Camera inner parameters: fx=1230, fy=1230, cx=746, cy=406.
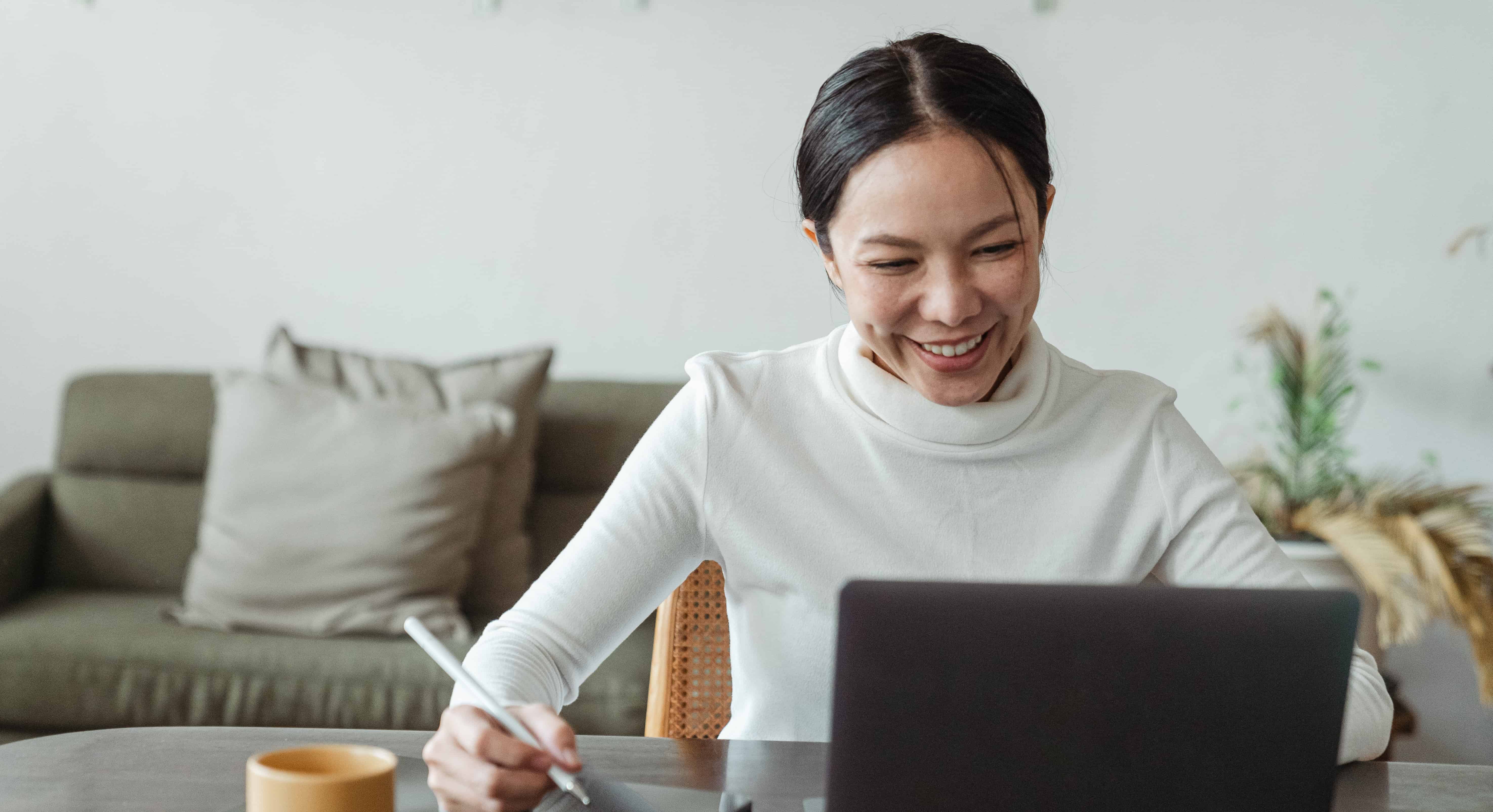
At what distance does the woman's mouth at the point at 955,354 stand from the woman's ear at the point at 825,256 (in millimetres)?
90

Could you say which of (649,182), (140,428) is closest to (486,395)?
(649,182)

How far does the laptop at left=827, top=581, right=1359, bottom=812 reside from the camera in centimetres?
53

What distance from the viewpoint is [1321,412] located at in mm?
2391

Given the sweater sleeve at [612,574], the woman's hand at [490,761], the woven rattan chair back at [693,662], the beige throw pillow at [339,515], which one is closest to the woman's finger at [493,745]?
the woman's hand at [490,761]

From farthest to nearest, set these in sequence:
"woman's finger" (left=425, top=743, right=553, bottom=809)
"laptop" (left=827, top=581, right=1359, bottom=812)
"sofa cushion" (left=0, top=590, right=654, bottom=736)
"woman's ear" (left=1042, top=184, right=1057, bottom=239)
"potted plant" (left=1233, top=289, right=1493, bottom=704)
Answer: "potted plant" (left=1233, top=289, right=1493, bottom=704)
"sofa cushion" (left=0, top=590, right=654, bottom=736)
"woman's ear" (left=1042, top=184, right=1057, bottom=239)
"woman's finger" (left=425, top=743, right=553, bottom=809)
"laptop" (left=827, top=581, right=1359, bottom=812)

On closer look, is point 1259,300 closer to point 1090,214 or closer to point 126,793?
point 1090,214

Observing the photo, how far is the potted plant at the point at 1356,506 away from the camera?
2158 mm

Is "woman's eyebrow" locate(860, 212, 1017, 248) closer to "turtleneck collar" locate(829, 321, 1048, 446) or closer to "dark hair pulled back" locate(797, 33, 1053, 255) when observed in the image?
"dark hair pulled back" locate(797, 33, 1053, 255)

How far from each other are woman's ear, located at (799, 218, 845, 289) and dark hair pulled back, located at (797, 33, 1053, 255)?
0.02 metres

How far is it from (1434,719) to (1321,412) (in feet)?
2.52

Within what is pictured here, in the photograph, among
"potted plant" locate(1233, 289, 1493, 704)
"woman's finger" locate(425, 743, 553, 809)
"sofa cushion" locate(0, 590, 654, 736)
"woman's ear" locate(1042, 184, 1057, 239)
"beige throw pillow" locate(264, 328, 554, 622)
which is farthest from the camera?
"beige throw pillow" locate(264, 328, 554, 622)

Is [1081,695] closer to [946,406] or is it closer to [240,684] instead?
[946,406]

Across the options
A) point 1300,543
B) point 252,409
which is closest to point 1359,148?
point 1300,543

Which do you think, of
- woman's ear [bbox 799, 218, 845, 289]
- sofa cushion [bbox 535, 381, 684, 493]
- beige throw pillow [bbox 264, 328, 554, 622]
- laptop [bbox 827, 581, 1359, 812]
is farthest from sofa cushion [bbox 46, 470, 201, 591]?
laptop [bbox 827, 581, 1359, 812]
